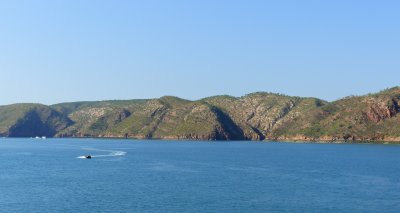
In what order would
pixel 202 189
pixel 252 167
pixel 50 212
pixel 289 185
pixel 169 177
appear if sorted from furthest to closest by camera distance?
pixel 252 167
pixel 169 177
pixel 289 185
pixel 202 189
pixel 50 212

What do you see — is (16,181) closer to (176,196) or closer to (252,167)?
(176,196)

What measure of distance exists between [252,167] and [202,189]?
2702 inches

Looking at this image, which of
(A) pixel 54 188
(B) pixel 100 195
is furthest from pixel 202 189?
(A) pixel 54 188

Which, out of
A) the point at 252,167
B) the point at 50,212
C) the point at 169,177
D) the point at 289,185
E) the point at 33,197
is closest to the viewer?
the point at 50,212

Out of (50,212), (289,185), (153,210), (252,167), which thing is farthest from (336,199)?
(252,167)

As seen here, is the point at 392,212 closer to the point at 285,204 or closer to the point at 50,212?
the point at 285,204

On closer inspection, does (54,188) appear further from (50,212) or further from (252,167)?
(252,167)

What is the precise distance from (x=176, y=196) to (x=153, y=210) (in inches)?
674

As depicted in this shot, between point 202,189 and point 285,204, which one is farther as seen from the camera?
point 202,189

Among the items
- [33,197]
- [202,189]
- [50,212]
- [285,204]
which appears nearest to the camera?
[50,212]

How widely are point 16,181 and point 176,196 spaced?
177ft

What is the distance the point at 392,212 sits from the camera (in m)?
106

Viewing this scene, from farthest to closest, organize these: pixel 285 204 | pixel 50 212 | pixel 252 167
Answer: pixel 252 167
pixel 285 204
pixel 50 212

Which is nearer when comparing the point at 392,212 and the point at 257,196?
the point at 392,212
